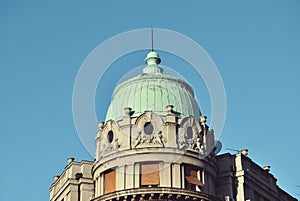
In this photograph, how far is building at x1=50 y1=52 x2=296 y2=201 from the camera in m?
68.2

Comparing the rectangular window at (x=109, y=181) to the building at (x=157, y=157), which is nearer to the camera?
the building at (x=157, y=157)

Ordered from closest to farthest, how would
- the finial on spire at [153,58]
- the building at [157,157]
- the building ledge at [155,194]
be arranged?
the building ledge at [155,194] < the building at [157,157] < the finial on spire at [153,58]

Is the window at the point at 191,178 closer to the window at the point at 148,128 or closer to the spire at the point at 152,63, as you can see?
the window at the point at 148,128

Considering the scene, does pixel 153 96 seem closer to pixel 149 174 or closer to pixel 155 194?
pixel 149 174

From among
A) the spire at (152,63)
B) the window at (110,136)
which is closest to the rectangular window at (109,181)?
the window at (110,136)

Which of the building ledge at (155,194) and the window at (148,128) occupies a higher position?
the window at (148,128)

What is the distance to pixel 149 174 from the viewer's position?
68438 mm

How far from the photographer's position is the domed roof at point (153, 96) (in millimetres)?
72375

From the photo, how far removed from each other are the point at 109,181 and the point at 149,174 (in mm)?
4275

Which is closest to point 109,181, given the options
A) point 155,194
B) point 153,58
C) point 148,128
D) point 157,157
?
point 157,157

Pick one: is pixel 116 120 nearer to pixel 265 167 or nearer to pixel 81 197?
pixel 81 197

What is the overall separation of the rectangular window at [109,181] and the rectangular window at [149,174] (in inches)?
116

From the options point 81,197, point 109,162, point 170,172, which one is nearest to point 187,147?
point 170,172

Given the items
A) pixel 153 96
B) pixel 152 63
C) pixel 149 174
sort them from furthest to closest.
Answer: pixel 152 63 → pixel 153 96 → pixel 149 174
